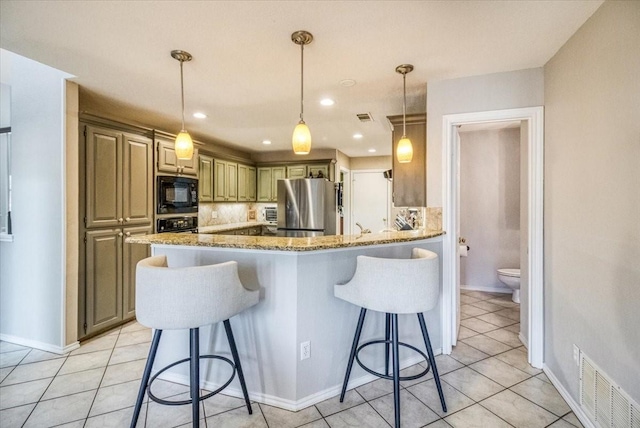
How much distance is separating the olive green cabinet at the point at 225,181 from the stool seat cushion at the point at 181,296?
3.45 m

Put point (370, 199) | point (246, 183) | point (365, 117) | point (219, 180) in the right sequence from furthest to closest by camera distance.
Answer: point (370, 199), point (246, 183), point (219, 180), point (365, 117)

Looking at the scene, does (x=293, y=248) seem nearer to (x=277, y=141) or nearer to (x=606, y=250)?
(x=606, y=250)

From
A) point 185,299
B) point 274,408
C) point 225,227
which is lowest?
point 274,408

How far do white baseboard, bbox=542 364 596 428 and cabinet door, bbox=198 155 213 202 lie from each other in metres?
4.28

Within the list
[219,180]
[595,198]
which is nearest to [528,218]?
[595,198]

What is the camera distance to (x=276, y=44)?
2016 millimetres

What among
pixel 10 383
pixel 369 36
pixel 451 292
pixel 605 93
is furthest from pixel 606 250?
pixel 10 383

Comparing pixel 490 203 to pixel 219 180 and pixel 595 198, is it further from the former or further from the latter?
pixel 219 180

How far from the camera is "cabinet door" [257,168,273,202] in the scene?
593 cm

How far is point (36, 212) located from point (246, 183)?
3.28 m

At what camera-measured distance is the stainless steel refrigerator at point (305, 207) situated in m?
5.10

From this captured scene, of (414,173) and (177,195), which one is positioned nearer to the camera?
(414,173)

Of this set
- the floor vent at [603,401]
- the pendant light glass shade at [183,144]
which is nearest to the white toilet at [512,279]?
the floor vent at [603,401]

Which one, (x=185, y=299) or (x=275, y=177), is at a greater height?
(x=275, y=177)
